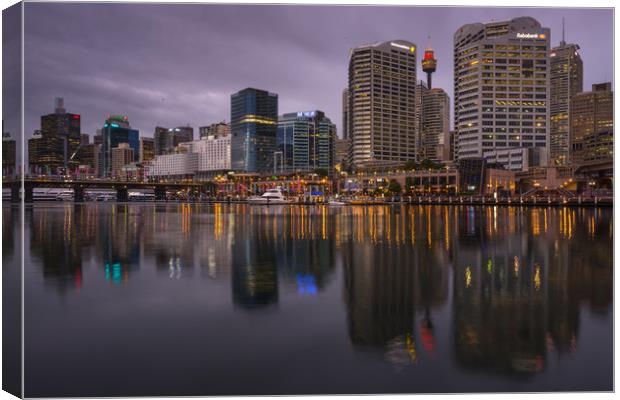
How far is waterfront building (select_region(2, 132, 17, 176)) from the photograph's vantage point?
7.71 meters

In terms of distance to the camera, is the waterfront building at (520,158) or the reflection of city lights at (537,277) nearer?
the reflection of city lights at (537,277)

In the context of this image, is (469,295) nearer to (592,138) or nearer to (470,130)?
(470,130)

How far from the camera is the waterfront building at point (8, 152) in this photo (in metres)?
7.71

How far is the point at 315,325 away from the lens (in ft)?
29.6

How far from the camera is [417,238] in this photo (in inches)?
974

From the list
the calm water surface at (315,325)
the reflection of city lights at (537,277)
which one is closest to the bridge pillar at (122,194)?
the calm water surface at (315,325)

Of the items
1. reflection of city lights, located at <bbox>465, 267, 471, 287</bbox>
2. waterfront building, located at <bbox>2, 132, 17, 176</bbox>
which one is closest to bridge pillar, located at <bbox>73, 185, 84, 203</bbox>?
reflection of city lights, located at <bbox>465, 267, 471, 287</bbox>

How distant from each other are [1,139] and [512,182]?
148285 mm

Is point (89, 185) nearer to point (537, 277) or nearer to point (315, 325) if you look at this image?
point (537, 277)

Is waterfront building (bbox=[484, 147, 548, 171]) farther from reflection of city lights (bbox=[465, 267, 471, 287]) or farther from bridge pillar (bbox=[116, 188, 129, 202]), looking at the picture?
reflection of city lights (bbox=[465, 267, 471, 287])

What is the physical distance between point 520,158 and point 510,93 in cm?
2642

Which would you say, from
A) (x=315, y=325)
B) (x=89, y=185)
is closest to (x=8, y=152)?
(x=315, y=325)

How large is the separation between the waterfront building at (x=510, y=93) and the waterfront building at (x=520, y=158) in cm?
445

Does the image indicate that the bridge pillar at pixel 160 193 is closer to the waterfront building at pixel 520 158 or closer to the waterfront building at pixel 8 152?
the waterfront building at pixel 520 158
